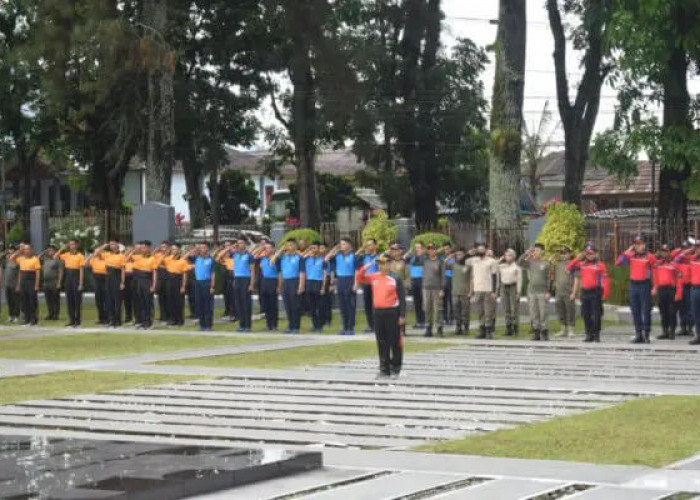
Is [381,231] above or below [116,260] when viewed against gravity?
above

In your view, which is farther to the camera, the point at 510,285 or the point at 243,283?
the point at 243,283

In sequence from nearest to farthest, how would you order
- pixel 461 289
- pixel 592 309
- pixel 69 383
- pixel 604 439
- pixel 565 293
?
pixel 604 439
pixel 69 383
pixel 592 309
pixel 565 293
pixel 461 289

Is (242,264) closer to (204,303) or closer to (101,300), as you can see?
(204,303)

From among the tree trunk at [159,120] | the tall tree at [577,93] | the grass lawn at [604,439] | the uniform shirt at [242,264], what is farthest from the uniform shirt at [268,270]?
the tall tree at [577,93]

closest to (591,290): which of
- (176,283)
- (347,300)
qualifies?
(347,300)

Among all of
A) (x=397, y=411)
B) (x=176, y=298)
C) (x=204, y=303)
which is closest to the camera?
(x=397, y=411)

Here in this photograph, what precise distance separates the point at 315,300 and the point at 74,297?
619 cm

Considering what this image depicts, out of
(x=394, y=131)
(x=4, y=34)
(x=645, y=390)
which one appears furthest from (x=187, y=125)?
(x=645, y=390)

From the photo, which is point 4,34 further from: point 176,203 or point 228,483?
point 228,483

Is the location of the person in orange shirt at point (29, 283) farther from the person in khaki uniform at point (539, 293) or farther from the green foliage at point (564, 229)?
the person in khaki uniform at point (539, 293)

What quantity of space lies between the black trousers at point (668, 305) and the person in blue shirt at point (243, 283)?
8.64m

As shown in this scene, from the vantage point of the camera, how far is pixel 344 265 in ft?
102

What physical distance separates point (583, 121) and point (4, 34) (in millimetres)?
23870

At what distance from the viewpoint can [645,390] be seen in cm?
1834
